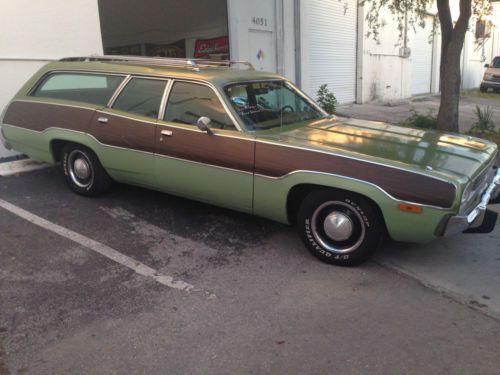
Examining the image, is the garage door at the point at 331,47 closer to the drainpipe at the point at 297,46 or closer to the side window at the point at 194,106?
the drainpipe at the point at 297,46

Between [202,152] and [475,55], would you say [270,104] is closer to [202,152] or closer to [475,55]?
[202,152]

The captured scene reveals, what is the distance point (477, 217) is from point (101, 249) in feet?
10.4

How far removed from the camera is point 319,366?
9.53 feet

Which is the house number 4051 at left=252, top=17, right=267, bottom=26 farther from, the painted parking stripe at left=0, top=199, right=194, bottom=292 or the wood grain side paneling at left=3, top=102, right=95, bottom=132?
the painted parking stripe at left=0, top=199, right=194, bottom=292

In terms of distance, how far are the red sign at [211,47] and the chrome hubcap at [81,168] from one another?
840 cm

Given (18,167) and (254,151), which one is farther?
(18,167)

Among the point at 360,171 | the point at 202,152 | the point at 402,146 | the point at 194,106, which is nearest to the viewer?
the point at 360,171

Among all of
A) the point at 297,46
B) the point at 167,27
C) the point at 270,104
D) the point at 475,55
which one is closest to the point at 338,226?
the point at 270,104

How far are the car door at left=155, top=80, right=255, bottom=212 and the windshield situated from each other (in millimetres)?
201

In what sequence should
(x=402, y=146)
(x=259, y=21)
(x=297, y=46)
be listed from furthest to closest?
(x=297, y=46) → (x=259, y=21) → (x=402, y=146)

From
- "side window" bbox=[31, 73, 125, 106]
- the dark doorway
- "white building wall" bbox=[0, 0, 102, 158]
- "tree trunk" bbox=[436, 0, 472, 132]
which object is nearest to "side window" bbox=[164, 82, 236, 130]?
"side window" bbox=[31, 73, 125, 106]

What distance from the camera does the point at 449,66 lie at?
29.3 ft

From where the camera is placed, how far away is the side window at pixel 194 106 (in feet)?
15.1

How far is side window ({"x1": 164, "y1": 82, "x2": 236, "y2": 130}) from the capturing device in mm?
4613
